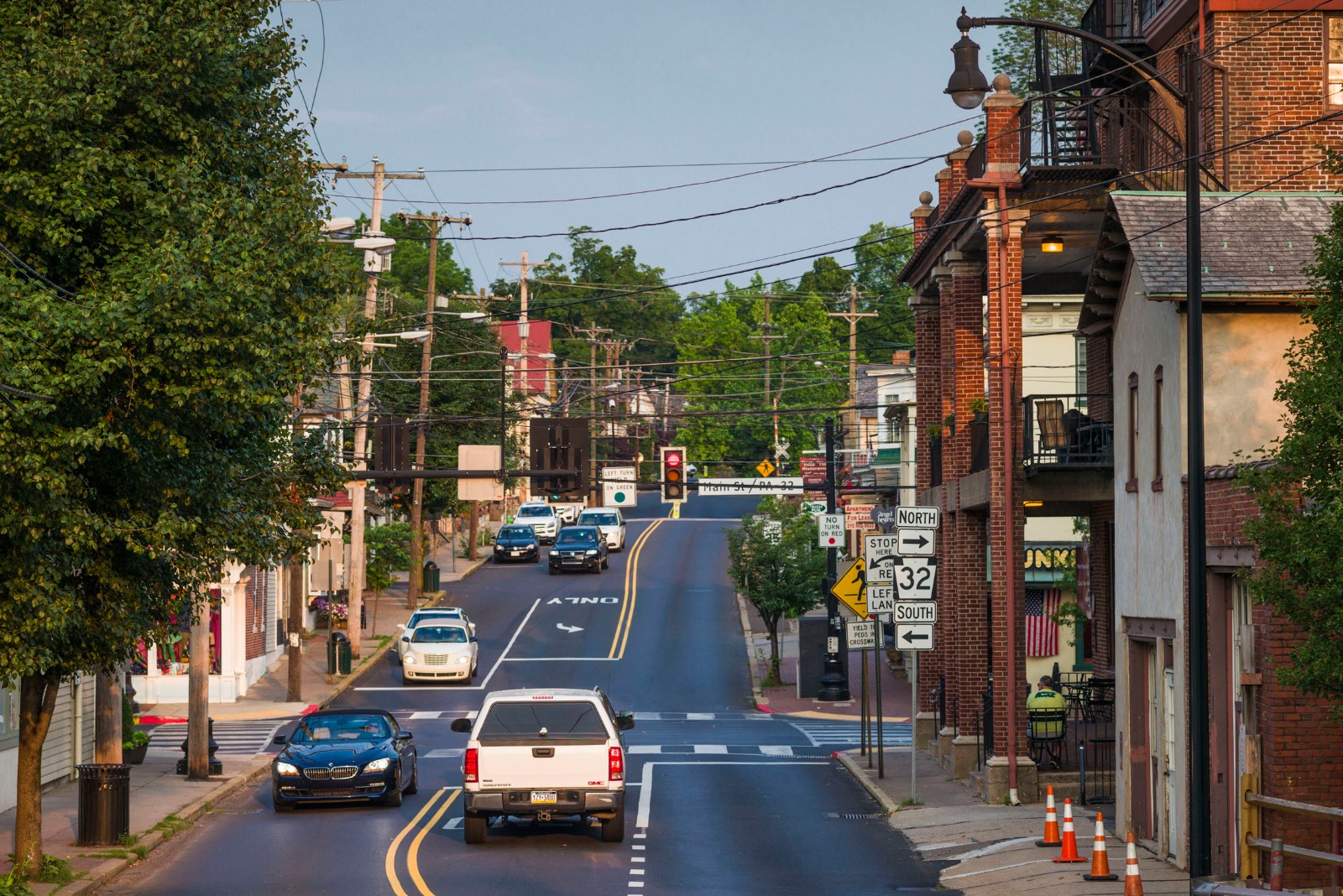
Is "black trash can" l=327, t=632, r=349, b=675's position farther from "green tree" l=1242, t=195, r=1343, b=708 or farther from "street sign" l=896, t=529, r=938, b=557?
"green tree" l=1242, t=195, r=1343, b=708

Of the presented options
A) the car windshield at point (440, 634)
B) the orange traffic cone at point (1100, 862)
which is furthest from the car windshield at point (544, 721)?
the car windshield at point (440, 634)

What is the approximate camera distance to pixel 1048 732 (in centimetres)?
2786

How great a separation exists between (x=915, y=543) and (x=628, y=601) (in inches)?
1528

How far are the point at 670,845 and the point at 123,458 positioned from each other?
861 centimetres

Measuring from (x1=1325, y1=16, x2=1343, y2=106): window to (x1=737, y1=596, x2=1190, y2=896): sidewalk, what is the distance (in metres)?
11.8

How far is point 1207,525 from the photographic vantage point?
17844 mm

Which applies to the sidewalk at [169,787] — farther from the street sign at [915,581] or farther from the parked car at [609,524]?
the parked car at [609,524]

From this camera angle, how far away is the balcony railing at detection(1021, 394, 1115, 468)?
86.1ft

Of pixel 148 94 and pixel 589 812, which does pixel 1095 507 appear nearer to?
pixel 589 812

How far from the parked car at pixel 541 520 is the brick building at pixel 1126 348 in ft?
150

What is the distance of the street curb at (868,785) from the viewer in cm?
2472

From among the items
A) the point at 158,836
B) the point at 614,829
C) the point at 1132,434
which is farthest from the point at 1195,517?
the point at 158,836

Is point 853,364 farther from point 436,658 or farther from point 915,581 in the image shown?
point 915,581

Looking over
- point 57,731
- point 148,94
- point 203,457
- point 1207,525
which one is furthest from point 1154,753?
point 57,731
